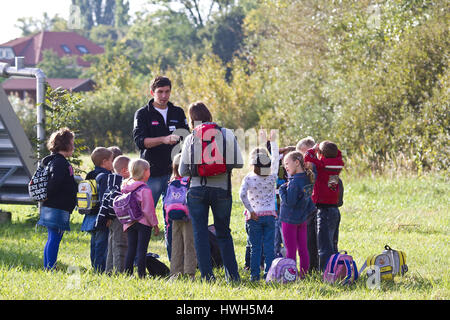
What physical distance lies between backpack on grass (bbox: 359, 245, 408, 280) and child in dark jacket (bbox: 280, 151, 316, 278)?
2.05 feet

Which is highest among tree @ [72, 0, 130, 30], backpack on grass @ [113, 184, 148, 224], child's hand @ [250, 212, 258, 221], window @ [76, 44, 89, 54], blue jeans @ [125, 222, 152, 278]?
tree @ [72, 0, 130, 30]

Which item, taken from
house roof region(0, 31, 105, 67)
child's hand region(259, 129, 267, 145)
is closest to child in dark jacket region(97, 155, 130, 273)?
child's hand region(259, 129, 267, 145)

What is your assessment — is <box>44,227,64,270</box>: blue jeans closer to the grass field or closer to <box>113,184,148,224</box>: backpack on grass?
the grass field

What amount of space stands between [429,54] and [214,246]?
1235 cm

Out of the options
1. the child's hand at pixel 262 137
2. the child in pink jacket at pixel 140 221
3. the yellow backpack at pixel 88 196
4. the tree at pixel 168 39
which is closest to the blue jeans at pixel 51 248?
the yellow backpack at pixel 88 196

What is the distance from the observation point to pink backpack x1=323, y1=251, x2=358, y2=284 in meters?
6.72

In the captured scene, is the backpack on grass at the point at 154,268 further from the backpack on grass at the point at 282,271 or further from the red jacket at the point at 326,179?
the red jacket at the point at 326,179

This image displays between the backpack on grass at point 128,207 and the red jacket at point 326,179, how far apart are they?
1.74m

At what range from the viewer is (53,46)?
86.9 m

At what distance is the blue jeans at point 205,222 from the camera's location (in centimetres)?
638

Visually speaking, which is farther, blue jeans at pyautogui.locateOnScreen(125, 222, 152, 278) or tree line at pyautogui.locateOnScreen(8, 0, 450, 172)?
tree line at pyautogui.locateOnScreen(8, 0, 450, 172)

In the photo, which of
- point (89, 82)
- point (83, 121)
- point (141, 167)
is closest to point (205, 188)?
point (141, 167)

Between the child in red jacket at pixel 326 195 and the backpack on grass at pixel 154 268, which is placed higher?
the child in red jacket at pixel 326 195

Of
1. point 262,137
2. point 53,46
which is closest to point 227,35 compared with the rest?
point 53,46
